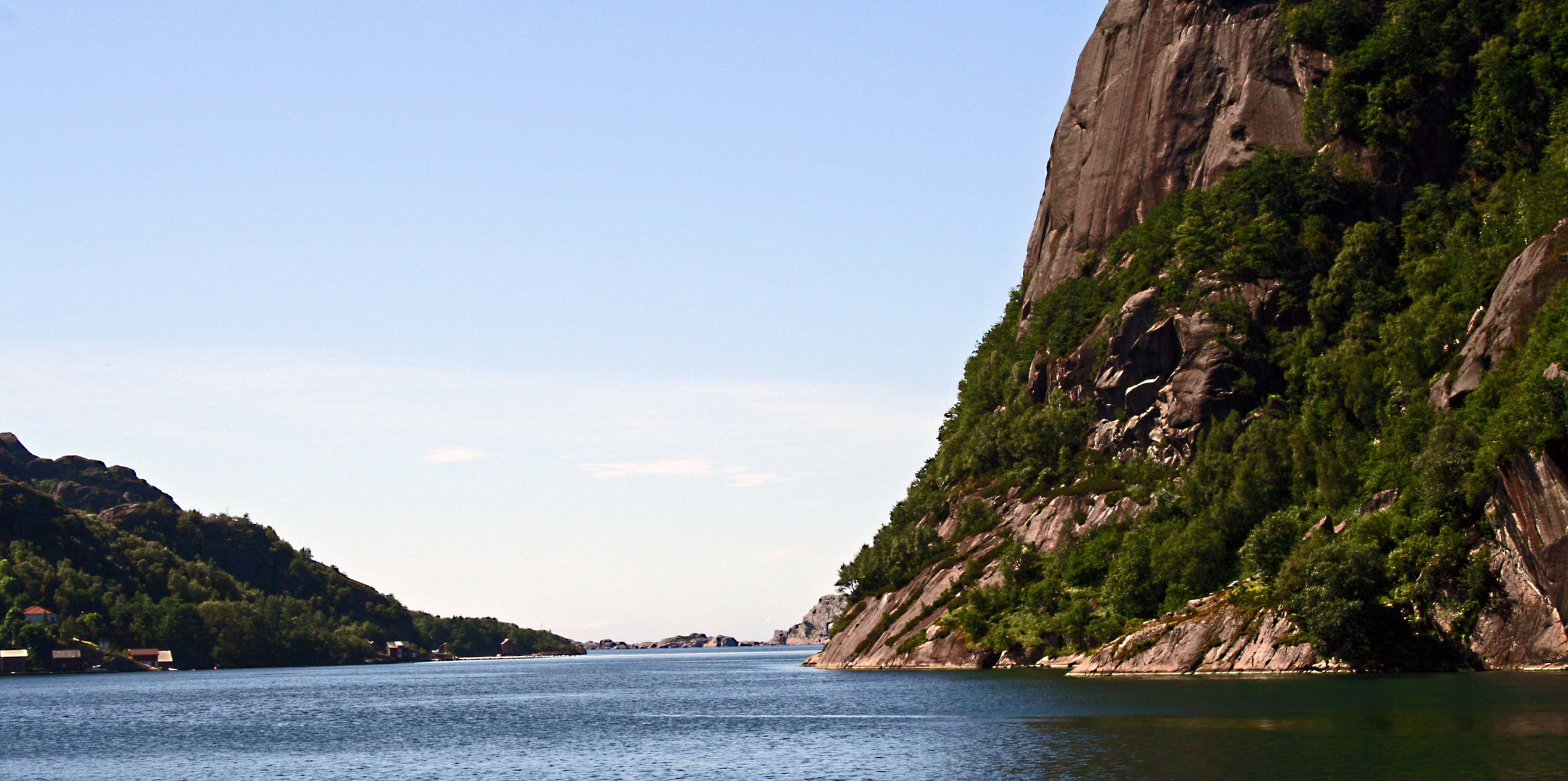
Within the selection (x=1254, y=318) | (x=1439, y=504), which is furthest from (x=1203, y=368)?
(x=1439, y=504)

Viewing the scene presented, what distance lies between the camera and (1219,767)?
5366cm

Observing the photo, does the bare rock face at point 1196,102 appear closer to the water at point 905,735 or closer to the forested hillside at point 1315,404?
the forested hillside at point 1315,404

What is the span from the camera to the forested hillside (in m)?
98.5

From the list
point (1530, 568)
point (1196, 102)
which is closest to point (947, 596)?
point (1196, 102)

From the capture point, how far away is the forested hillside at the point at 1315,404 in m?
98.5

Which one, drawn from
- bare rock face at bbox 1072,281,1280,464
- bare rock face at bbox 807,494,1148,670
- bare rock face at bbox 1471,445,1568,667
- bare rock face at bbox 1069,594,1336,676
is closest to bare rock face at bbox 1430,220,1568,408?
bare rock face at bbox 1471,445,1568,667

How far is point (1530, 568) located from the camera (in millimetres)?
90875

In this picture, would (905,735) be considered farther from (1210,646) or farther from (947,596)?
(947,596)

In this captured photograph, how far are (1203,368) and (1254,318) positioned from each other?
8.65 meters

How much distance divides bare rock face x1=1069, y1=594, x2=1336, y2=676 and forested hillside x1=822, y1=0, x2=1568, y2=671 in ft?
1.27

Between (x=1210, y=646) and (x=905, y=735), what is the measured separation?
151 ft

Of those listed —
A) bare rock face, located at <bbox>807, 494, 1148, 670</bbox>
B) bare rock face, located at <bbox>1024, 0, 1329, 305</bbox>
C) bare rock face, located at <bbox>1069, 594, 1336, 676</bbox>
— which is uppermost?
bare rock face, located at <bbox>1024, 0, 1329, 305</bbox>

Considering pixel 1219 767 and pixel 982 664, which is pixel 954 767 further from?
pixel 982 664

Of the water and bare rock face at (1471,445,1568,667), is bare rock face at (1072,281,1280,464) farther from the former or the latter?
bare rock face at (1471,445,1568,667)
